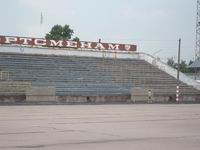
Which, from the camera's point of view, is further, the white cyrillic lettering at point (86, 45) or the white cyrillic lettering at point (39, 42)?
the white cyrillic lettering at point (86, 45)

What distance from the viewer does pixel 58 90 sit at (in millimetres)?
58188

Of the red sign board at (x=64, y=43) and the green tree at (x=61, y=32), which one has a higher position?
the green tree at (x=61, y=32)

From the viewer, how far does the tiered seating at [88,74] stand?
60.8m

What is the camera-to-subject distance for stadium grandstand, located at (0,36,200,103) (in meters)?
56.5

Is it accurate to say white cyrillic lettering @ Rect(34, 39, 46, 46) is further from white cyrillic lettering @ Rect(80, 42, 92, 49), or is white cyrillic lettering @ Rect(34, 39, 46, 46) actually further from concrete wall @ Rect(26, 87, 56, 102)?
concrete wall @ Rect(26, 87, 56, 102)

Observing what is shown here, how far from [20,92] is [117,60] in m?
23.2

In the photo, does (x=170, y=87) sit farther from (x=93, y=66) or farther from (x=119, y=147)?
(x=119, y=147)

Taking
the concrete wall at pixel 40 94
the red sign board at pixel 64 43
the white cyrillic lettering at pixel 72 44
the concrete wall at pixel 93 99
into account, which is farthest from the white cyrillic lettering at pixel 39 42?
the concrete wall at pixel 40 94

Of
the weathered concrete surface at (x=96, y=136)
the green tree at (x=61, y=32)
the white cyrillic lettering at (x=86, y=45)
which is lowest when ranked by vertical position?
the weathered concrete surface at (x=96, y=136)

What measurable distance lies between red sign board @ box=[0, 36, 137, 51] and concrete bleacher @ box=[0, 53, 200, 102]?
2772 mm

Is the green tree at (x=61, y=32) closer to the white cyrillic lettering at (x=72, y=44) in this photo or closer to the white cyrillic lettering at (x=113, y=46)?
the white cyrillic lettering at (x=113, y=46)

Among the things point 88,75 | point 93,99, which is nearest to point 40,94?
point 93,99

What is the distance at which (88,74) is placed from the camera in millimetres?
66500

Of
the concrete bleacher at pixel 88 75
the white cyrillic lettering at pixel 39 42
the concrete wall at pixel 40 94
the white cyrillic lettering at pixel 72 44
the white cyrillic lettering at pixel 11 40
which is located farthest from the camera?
the white cyrillic lettering at pixel 72 44
